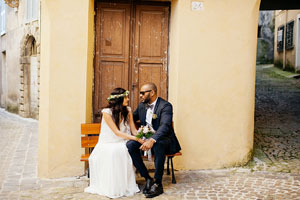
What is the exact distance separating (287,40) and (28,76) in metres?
13.3

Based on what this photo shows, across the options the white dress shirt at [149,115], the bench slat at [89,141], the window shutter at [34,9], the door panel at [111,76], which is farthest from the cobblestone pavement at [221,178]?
the window shutter at [34,9]

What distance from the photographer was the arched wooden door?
6.32m

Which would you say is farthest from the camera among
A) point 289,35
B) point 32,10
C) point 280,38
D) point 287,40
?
point 280,38

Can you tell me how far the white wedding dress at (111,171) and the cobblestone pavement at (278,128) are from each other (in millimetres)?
2472

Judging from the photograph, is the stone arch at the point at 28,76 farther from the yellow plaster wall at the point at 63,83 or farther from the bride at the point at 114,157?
the bride at the point at 114,157

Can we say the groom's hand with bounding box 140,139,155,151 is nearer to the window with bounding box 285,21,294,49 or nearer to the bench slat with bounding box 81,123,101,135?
the bench slat with bounding box 81,123,101,135

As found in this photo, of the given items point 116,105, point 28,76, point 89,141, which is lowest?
point 89,141

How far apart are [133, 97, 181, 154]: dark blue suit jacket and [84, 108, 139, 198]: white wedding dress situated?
1.80ft

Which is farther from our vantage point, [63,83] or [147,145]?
[63,83]

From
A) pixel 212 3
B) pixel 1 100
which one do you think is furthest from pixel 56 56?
pixel 1 100

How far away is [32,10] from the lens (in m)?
14.4

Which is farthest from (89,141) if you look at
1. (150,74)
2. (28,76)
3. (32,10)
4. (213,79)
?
(28,76)

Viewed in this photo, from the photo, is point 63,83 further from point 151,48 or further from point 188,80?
point 188,80

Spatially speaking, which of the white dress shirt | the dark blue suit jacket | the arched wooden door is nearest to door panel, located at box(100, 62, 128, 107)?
the arched wooden door
